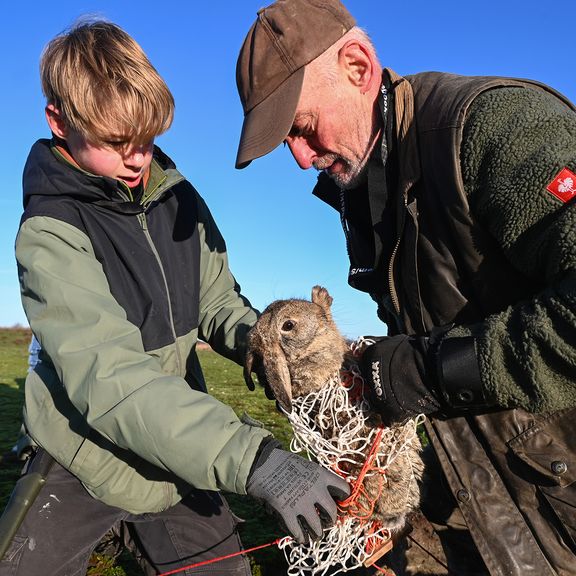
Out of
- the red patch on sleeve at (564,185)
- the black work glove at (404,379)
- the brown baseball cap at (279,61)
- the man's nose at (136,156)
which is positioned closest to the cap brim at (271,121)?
the brown baseball cap at (279,61)

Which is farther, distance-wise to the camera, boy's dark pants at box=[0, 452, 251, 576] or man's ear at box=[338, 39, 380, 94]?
man's ear at box=[338, 39, 380, 94]

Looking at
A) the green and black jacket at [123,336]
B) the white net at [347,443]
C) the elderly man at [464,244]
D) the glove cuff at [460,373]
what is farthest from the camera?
the white net at [347,443]

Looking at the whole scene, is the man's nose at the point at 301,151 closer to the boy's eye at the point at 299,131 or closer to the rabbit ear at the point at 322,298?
the boy's eye at the point at 299,131

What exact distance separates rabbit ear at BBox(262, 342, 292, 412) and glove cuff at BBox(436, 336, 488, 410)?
802 mm

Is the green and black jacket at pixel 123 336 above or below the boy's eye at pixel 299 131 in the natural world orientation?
below

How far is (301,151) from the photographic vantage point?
11.2 feet

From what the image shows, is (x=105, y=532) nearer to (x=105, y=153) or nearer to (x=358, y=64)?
(x=105, y=153)

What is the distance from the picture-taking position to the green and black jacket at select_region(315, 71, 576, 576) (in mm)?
2412

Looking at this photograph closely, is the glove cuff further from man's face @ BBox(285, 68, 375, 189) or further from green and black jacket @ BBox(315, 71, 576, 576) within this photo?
man's face @ BBox(285, 68, 375, 189)

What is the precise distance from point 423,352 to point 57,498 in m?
2.10

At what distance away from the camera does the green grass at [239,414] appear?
13.5ft

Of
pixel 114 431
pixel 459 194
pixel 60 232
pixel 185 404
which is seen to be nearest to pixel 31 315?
pixel 60 232

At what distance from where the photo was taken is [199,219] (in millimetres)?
4098

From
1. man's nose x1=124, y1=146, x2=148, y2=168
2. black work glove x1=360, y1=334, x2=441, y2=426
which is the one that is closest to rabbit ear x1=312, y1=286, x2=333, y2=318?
black work glove x1=360, y1=334, x2=441, y2=426
